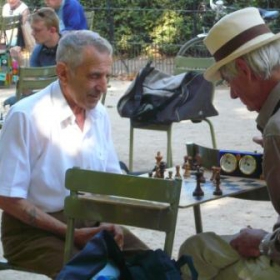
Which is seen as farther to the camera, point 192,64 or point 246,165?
point 192,64

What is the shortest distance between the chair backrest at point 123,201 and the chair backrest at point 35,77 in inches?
140

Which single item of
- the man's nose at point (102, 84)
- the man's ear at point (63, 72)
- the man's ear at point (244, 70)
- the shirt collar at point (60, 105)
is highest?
the man's ear at point (244, 70)

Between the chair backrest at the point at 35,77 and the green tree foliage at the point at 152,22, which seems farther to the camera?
the green tree foliage at the point at 152,22

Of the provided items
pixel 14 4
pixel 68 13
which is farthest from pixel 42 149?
pixel 14 4

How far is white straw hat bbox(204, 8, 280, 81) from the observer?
340 centimetres

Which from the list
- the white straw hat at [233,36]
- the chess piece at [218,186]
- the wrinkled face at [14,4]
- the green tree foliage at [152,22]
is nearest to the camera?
the white straw hat at [233,36]

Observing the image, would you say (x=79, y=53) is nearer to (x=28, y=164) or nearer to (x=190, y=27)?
(x=28, y=164)

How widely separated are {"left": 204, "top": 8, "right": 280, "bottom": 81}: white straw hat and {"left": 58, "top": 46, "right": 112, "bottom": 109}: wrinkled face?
62 centimetres

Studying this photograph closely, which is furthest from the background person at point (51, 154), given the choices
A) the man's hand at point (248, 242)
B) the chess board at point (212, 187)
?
the man's hand at point (248, 242)

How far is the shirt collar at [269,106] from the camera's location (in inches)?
127

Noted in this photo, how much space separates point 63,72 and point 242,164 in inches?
36.4

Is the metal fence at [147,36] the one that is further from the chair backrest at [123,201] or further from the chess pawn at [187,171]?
the chair backrest at [123,201]

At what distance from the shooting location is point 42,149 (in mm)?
3932

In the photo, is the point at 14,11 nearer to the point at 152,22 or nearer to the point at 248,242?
the point at 152,22
